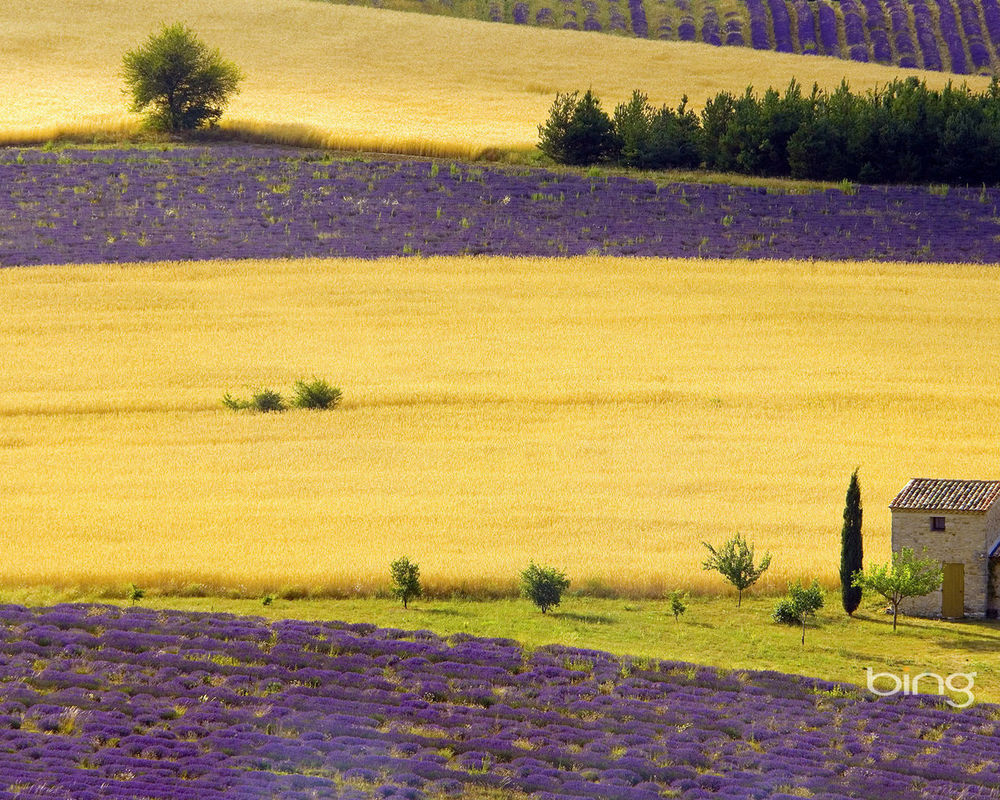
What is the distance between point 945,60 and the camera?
105 m

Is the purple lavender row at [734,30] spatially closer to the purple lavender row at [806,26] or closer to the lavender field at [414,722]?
the purple lavender row at [806,26]

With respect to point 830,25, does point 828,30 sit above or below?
below

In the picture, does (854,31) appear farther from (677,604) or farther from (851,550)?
(677,604)

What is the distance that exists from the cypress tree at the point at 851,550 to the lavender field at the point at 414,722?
6.67 meters

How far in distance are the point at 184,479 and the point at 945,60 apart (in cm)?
7276

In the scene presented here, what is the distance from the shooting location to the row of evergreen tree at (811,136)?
80125mm

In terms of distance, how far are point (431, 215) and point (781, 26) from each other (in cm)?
4566

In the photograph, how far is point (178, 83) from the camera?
291 feet

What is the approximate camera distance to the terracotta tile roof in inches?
1518

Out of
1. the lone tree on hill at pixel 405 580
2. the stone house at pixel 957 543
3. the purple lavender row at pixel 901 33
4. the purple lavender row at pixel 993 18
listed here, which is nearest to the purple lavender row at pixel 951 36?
the purple lavender row at pixel 993 18

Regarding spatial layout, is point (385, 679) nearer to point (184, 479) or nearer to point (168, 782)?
point (168, 782)

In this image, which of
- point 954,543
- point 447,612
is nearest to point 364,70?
point 954,543

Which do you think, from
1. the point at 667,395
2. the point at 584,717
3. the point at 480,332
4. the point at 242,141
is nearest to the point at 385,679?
the point at 584,717

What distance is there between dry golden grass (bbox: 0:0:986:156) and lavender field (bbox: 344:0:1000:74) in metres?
3.19
